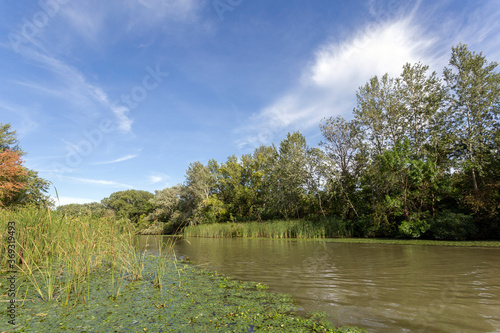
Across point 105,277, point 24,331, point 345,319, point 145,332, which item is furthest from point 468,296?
point 105,277

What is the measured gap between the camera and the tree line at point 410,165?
15.8 meters

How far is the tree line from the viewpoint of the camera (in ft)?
51.8

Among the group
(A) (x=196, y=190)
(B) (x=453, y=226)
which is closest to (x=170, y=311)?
(B) (x=453, y=226)

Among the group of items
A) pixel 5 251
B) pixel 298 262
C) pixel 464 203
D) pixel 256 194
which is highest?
pixel 256 194

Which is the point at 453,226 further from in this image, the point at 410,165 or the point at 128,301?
the point at 128,301

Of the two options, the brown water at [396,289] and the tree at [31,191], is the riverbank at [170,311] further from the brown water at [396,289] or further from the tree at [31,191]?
the tree at [31,191]

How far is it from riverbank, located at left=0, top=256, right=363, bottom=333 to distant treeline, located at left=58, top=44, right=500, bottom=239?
25.5 feet

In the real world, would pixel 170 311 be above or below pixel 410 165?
below

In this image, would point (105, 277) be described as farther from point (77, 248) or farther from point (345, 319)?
point (345, 319)

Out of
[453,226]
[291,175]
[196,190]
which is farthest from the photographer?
[196,190]

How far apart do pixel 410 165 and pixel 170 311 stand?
61.3ft

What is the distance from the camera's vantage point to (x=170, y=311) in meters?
4.08

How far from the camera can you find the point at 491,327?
328 centimetres

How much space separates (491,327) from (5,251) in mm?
9077
